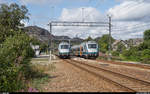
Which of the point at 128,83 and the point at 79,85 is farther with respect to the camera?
the point at 128,83

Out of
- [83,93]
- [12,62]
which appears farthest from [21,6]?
[83,93]

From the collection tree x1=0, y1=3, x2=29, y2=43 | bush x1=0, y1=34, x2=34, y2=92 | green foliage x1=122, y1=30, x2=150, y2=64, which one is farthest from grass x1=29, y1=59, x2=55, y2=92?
green foliage x1=122, y1=30, x2=150, y2=64

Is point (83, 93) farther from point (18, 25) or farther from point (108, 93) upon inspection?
point (18, 25)

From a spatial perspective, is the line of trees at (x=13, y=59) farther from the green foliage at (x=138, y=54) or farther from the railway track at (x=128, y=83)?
the green foliage at (x=138, y=54)

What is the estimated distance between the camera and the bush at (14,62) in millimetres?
8664

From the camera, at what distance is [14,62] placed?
403 inches

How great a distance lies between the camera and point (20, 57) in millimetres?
10500

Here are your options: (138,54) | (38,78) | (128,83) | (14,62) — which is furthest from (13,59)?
(138,54)

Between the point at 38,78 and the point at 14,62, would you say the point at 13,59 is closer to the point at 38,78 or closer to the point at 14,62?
the point at 14,62

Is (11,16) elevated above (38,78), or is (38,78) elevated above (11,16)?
(11,16)

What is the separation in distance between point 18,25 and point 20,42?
239 inches

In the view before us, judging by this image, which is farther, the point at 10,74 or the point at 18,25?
the point at 18,25

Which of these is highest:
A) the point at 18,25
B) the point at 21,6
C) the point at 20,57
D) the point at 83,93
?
the point at 21,6

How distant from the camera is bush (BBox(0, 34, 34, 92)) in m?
8.66
